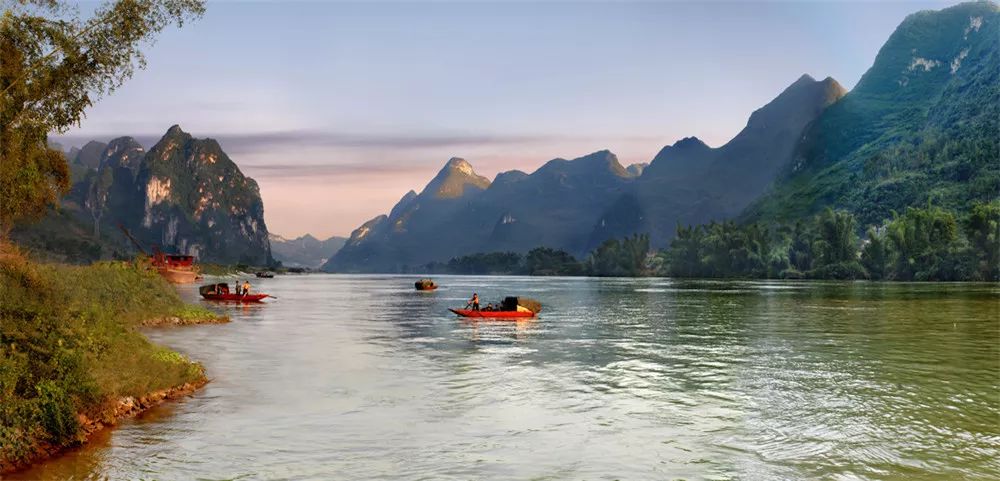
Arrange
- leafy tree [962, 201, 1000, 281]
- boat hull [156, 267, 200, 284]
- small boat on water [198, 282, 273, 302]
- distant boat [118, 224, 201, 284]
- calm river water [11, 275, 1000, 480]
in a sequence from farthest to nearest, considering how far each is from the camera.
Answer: leafy tree [962, 201, 1000, 281]
distant boat [118, 224, 201, 284]
boat hull [156, 267, 200, 284]
small boat on water [198, 282, 273, 302]
calm river water [11, 275, 1000, 480]

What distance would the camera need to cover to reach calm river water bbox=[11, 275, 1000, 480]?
66.7 ft

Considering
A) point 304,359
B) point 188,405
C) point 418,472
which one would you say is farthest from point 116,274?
point 418,472

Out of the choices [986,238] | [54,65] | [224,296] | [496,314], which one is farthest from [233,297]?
[986,238]

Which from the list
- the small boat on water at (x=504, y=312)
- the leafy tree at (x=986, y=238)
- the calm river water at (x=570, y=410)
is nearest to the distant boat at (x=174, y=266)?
the small boat on water at (x=504, y=312)

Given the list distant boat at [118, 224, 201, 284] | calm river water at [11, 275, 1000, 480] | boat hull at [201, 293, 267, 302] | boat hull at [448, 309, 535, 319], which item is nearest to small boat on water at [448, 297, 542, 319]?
boat hull at [448, 309, 535, 319]

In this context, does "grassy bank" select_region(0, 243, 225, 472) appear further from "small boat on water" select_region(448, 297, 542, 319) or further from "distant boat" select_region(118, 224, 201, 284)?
"distant boat" select_region(118, 224, 201, 284)

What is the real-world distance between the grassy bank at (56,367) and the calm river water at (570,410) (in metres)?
0.94

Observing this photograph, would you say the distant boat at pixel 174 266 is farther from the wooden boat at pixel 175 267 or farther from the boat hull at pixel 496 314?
the boat hull at pixel 496 314

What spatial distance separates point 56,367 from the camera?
21391mm

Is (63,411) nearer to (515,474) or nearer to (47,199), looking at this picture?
(515,474)

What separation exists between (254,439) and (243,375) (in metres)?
13.9

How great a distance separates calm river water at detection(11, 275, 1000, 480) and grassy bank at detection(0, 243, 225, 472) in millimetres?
941

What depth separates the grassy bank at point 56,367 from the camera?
64.2 ft

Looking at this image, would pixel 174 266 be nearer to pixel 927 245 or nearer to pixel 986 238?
pixel 927 245
